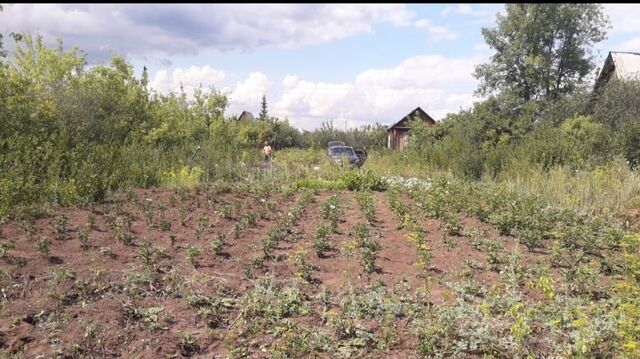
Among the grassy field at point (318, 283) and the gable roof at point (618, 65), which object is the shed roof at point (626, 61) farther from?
the grassy field at point (318, 283)

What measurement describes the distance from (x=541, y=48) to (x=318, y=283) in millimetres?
26031

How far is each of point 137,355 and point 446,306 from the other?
2263 millimetres

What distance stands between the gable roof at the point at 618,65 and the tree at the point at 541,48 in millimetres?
1167

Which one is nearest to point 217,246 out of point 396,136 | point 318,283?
point 318,283

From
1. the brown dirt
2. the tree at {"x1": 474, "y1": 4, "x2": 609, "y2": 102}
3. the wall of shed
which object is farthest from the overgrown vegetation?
the wall of shed

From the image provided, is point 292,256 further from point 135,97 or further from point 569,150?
point 135,97

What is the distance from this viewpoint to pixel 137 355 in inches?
131

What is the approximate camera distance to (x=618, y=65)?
25984mm

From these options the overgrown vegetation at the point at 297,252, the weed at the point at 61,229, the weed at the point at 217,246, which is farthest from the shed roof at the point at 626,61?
the weed at the point at 61,229

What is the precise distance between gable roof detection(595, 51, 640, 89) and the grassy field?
21731 millimetres

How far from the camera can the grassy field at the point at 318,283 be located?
3393 millimetres

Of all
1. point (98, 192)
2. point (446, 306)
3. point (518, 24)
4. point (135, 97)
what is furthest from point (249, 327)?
point (518, 24)

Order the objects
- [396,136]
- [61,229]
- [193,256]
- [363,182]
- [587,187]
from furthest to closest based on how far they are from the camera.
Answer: [396,136], [363,182], [587,187], [61,229], [193,256]

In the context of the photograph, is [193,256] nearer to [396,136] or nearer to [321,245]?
[321,245]
